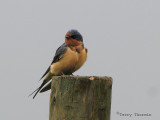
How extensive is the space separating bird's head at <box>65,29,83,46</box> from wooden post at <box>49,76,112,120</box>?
2.33m

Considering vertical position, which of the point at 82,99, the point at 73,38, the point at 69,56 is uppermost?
the point at 73,38

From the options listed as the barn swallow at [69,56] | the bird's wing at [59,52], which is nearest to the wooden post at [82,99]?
the barn swallow at [69,56]

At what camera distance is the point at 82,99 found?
114 inches

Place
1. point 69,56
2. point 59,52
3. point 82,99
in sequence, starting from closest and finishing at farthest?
point 82,99 → point 69,56 → point 59,52

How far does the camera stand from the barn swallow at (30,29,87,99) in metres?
5.15

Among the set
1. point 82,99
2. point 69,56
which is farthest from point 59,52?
point 82,99

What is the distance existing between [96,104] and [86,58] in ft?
7.97

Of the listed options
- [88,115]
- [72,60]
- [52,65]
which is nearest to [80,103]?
[88,115]

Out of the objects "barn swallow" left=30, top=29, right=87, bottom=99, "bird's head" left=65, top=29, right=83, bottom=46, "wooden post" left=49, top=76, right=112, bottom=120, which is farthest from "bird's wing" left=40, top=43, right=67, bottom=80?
"wooden post" left=49, top=76, right=112, bottom=120

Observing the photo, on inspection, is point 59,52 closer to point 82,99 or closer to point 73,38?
point 73,38

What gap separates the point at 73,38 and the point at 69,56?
40cm

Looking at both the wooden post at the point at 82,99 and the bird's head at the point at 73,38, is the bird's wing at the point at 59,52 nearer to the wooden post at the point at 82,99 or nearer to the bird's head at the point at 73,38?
the bird's head at the point at 73,38

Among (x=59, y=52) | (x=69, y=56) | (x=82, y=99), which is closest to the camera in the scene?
(x=82, y=99)

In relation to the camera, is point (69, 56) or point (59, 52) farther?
point (59, 52)
